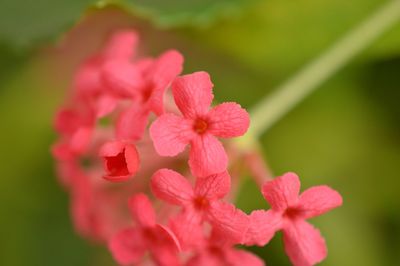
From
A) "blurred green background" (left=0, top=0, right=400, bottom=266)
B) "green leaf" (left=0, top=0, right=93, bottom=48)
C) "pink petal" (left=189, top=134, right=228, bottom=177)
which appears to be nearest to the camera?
"pink petal" (left=189, top=134, right=228, bottom=177)

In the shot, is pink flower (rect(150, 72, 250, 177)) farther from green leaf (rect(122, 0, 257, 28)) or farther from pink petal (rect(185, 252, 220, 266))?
green leaf (rect(122, 0, 257, 28))

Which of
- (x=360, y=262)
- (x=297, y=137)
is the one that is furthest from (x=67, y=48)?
(x=360, y=262)

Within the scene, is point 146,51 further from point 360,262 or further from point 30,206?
point 360,262

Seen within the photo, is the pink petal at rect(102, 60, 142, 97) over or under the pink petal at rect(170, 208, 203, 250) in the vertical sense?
over

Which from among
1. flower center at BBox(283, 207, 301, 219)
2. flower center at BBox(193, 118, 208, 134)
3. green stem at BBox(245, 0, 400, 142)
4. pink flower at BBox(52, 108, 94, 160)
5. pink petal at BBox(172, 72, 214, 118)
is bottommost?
flower center at BBox(283, 207, 301, 219)

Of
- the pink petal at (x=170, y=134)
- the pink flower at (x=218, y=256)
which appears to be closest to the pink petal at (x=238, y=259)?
the pink flower at (x=218, y=256)

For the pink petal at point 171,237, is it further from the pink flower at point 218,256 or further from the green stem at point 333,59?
the green stem at point 333,59

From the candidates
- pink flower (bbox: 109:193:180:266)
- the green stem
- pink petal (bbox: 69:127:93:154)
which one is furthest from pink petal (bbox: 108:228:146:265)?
the green stem
